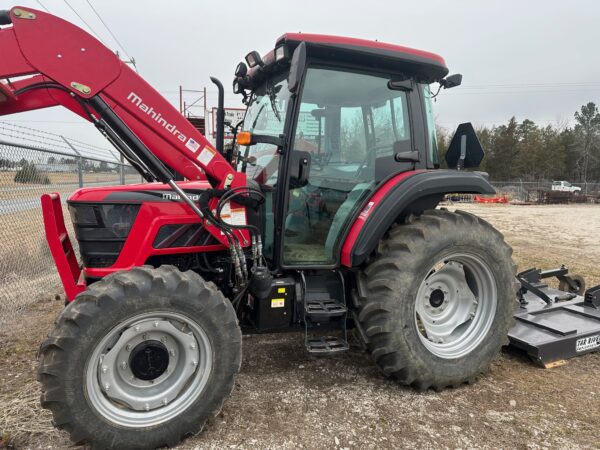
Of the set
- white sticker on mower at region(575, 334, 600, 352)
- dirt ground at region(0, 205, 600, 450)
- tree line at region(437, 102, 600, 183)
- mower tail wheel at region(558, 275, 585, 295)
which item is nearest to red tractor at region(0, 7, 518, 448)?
dirt ground at region(0, 205, 600, 450)

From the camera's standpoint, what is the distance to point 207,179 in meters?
2.71

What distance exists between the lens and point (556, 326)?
3545 mm

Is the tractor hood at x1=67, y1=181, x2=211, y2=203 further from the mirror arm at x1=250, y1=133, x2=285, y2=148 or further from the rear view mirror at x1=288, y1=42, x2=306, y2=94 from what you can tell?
the rear view mirror at x1=288, y1=42, x2=306, y2=94

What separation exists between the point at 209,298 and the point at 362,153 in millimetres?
1582

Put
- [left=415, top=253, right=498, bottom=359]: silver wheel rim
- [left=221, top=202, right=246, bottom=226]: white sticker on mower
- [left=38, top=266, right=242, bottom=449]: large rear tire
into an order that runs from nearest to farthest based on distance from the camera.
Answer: [left=38, top=266, right=242, bottom=449]: large rear tire
[left=221, top=202, right=246, bottom=226]: white sticker on mower
[left=415, top=253, right=498, bottom=359]: silver wheel rim

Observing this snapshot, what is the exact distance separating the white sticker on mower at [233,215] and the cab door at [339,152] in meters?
0.31

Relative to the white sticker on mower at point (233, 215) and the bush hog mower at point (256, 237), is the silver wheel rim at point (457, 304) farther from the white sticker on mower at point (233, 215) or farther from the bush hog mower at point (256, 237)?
the white sticker on mower at point (233, 215)

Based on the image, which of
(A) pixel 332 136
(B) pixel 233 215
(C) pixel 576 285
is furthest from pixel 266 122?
(C) pixel 576 285

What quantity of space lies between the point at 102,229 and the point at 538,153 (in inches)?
1971

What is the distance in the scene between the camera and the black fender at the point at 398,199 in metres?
2.80

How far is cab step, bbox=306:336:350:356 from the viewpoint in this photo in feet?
8.83

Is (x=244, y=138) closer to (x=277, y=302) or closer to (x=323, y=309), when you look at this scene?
(x=277, y=302)

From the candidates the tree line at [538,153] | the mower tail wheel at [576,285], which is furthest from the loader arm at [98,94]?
the tree line at [538,153]

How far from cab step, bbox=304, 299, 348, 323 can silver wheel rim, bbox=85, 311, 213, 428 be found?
2.52ft
